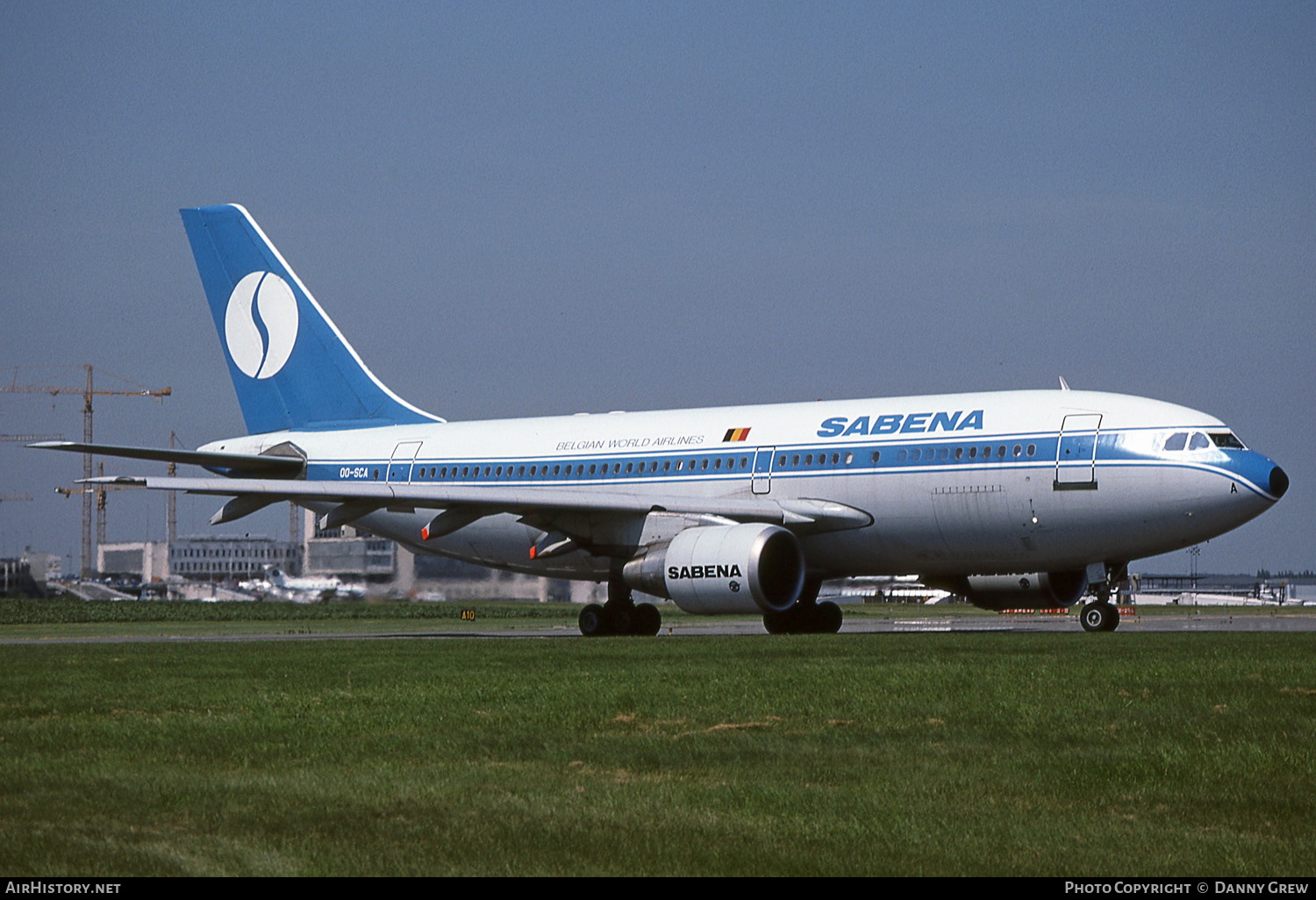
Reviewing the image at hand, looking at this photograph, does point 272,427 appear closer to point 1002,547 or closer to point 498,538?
point 498,538

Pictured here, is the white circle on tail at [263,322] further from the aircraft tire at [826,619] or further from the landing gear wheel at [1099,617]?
the landing gear wheel at [1099,617]

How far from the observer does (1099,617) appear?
2719cm

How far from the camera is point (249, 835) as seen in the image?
311 inches

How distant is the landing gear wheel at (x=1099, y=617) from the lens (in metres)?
27.0

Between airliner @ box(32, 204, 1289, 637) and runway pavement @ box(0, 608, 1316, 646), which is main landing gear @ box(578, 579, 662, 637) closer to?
airliner @ box(32, 204, 1289, 637)

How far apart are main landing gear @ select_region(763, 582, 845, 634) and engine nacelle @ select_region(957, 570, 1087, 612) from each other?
106 inches

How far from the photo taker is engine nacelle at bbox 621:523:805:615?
2600cm

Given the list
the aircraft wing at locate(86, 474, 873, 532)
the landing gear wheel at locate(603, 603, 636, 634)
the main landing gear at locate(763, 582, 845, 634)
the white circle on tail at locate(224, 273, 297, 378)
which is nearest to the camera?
the aircraft wing at locate(86, 474, 873, 532)

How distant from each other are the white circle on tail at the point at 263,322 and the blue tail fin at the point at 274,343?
0.02 meters

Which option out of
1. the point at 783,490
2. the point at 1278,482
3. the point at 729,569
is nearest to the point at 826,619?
the point at 783,490

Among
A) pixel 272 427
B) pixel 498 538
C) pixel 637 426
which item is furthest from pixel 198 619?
pixel 637 426

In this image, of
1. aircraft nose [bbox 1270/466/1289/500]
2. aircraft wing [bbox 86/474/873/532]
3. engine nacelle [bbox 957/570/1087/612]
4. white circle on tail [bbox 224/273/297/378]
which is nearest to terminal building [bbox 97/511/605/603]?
aircraft wing [bbox 86/474/873/532]

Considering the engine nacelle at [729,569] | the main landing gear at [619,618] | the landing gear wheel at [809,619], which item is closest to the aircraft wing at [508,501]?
the engine nacelle at [729,569]
